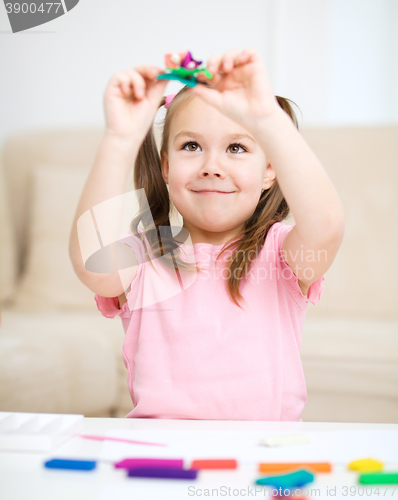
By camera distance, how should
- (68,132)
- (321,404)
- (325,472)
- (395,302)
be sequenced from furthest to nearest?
(68,132), (395,302), (321,404), (325,472)

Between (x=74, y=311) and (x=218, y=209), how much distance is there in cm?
72

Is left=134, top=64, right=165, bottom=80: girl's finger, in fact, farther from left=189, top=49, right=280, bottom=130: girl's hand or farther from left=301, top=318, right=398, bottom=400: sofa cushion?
left=301, top=318, right=398, bottom=400: sofa cushion

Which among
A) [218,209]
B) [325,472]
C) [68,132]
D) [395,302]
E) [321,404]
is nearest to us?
[325,472]

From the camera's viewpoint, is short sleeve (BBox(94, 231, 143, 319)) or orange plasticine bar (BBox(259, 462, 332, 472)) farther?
short sleeve (BBox(94, 231, 143, 319))

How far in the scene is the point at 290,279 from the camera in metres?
0.57

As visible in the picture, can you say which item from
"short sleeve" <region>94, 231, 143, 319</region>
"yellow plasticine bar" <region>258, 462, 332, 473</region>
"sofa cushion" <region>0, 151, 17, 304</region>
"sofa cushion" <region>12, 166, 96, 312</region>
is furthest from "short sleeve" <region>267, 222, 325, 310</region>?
"sofa cushion" <region>0, 151, 17, 304</region>

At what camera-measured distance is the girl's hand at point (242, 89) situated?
0.40 m

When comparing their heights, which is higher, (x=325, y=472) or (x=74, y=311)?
(x=325, y=472)

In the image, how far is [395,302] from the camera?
1.11 m

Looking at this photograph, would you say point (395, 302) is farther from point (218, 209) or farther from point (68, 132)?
point (68, 132)

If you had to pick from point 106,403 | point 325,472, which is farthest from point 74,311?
point 325,472

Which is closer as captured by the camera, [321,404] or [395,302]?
[321,404]

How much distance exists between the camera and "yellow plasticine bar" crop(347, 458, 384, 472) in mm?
290

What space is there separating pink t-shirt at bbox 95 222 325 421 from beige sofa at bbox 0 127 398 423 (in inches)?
14.5
